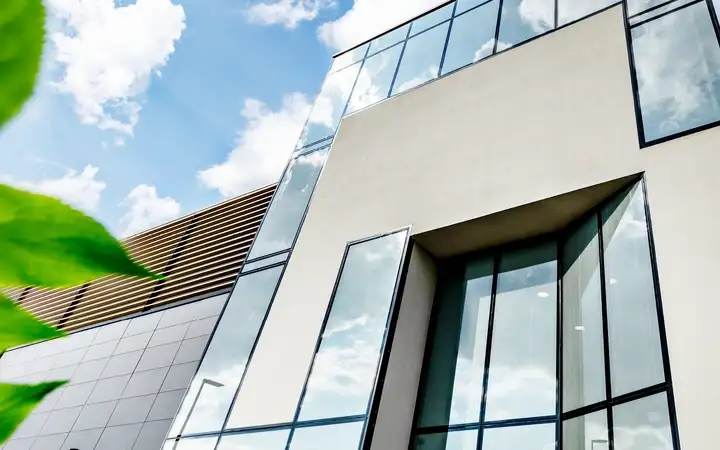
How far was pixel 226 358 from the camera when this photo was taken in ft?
26.4

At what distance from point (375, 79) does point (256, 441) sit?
6.97m

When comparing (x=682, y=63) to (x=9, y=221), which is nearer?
Result: (x=9, y=221)

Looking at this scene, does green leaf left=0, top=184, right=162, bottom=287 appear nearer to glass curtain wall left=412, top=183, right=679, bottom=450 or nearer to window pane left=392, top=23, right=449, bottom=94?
glass curtain wall left=412, top=183, right=679, bottom=450

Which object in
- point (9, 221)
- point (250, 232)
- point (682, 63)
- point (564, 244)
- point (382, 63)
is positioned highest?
point (382, 63)

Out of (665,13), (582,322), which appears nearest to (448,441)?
(582,322)

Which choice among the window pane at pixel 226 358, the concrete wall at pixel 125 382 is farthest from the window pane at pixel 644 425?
the concrete wall at pixel 125 382

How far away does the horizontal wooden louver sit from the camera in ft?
46.6

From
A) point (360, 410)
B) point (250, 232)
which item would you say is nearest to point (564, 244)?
point (360, 410)

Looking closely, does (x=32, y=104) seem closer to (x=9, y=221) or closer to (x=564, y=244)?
(x=9, y=221)

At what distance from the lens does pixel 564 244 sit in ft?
22.4

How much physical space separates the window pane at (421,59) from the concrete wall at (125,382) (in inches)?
259

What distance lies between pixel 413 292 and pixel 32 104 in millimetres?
7041

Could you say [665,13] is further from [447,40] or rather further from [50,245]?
[50,245]

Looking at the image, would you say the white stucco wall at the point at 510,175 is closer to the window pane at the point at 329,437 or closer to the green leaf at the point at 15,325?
the window pane at the point at 329,437
